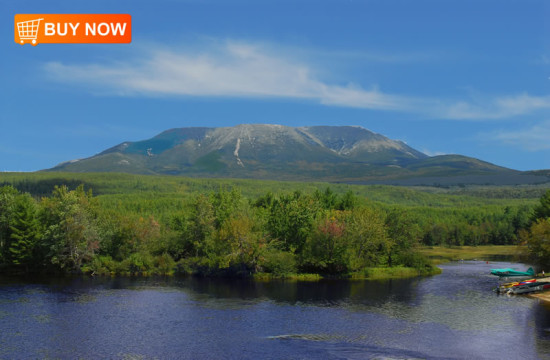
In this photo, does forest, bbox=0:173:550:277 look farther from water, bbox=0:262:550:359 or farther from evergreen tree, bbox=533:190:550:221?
evergreen tree, bbox=533:190:550:221

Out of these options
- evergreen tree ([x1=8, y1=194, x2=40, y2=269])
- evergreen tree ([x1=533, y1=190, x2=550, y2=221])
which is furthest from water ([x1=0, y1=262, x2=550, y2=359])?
evergreen tree ([x1=533, y1=190, x2=550, y2=221])

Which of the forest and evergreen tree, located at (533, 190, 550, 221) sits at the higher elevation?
evergreen tree, located at (533, 190, 550, 221)

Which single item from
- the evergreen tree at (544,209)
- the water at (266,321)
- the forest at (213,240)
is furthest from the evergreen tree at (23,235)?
the evergreen tree at (544,209)

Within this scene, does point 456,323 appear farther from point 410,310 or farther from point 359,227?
point 359,227

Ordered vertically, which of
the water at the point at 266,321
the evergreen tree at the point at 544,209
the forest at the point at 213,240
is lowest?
the water at the point at 266,321

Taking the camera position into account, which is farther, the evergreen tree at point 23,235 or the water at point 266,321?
the evergreen tree at point 23,235

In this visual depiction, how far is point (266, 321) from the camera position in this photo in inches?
2901

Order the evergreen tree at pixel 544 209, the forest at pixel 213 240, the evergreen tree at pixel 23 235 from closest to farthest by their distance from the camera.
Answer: the forest at pixel 213 240
the evergreen tree at pixel 23 235
the evergreen tree at pixel 544 209

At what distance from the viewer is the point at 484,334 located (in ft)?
218

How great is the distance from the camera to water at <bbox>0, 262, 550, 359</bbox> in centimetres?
5906

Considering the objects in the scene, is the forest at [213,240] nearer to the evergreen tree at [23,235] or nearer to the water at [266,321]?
the evergreen tree at [23,235]

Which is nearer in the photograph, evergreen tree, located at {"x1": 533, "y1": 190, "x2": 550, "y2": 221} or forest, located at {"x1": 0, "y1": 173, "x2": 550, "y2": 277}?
forest, located at {"x1": 0, "y1": 173, "x2": 550, "y2": 277}

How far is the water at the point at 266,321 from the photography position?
59.1 m

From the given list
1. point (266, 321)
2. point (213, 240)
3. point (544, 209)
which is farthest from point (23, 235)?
point (544, 209)
